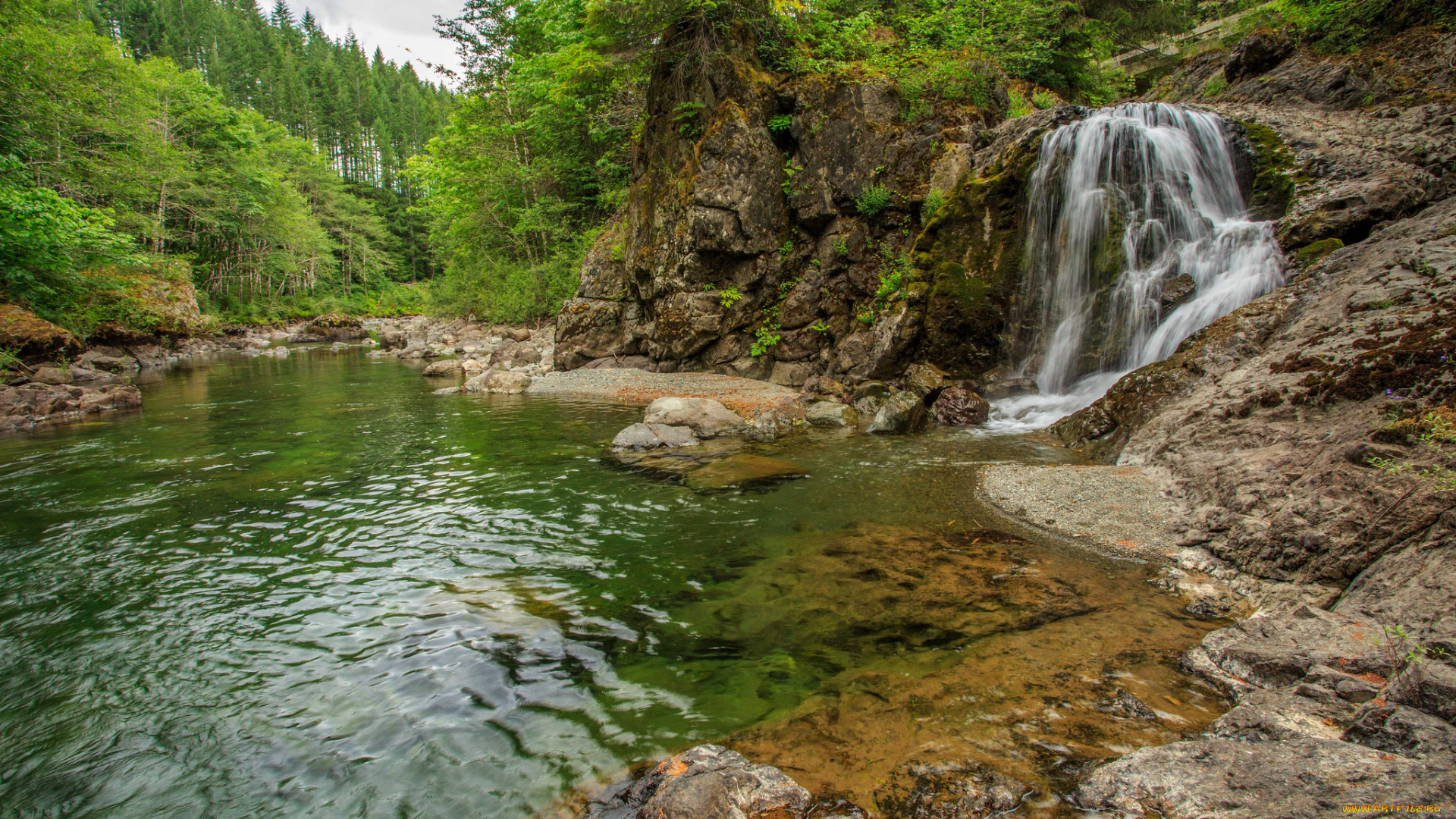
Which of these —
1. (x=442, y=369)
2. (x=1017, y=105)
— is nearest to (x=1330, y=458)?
(x=1017, y=105)

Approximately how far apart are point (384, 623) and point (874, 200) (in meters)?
14.4

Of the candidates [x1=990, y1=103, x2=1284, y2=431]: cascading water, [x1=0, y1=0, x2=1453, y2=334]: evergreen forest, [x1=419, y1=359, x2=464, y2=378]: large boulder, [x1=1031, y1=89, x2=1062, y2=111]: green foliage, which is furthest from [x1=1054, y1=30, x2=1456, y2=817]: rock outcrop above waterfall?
[x1=419, y1=359, x2=464, y2=378]: large boulder

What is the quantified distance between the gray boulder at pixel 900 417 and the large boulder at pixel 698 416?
2429 millimetres

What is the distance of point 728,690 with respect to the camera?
11.8 feet

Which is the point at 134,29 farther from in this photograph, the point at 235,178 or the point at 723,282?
the point at 723,282

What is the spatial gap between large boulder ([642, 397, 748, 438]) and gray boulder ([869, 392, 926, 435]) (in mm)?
2429

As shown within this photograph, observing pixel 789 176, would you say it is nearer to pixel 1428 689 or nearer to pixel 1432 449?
pixel 1432 449

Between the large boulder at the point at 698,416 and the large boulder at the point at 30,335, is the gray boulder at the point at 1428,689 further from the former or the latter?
the large boulder at the point at 30,335

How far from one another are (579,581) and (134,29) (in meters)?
79.4

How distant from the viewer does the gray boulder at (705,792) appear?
2.50 meters

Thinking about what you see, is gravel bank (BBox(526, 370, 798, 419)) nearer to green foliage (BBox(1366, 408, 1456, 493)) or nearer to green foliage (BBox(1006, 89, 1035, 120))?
green foliage (BBox(1366, 408, 1456, 493))

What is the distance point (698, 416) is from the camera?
10.9 metres

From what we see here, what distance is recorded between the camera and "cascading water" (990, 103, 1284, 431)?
32.0 ft

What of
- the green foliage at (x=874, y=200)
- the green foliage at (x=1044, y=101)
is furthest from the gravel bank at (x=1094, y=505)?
the green foliage at (x=1044, y=101)
